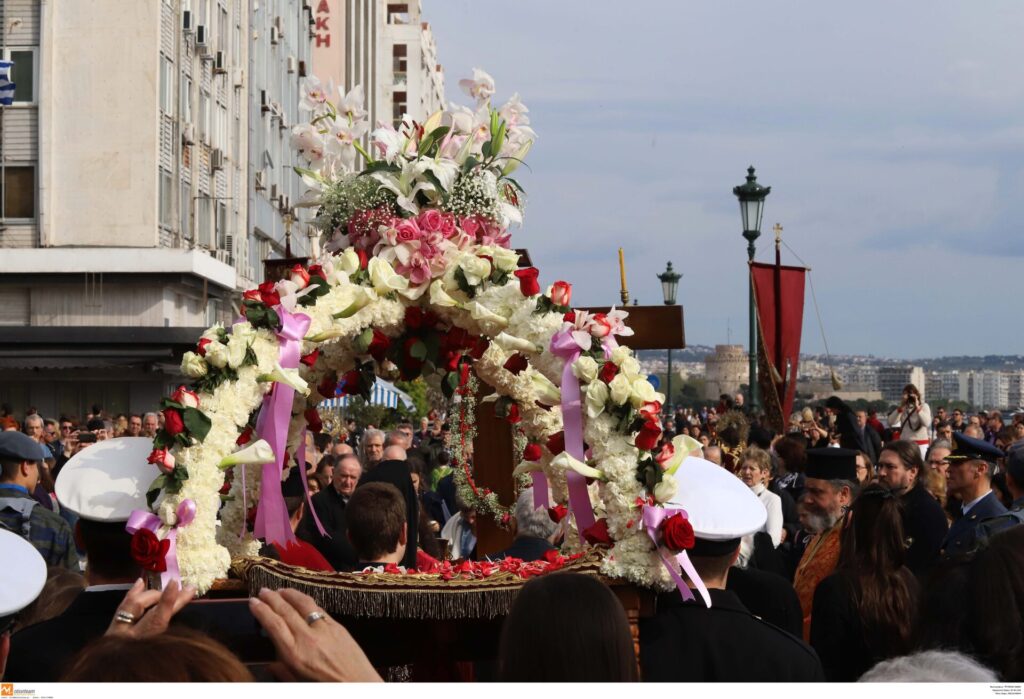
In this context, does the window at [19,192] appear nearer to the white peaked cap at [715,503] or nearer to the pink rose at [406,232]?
the pink rose at [406,232]

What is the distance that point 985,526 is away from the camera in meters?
7.15

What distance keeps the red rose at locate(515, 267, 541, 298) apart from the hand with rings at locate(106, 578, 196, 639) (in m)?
2.35

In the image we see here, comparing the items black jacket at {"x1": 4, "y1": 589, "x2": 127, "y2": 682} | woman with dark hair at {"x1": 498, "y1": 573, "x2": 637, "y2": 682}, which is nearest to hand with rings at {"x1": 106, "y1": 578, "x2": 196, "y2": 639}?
black jacket at {"x1": 4, "y1": 589, "x2": 127, "y2": 682}

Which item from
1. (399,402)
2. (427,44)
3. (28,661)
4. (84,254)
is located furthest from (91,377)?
(427,44)

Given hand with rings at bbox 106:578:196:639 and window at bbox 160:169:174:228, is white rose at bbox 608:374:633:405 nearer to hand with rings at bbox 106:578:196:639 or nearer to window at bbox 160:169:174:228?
hand with rings at bbox 106:578:196:639

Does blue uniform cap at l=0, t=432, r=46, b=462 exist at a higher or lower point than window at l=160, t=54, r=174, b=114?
lower

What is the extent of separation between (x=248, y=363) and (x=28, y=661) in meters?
1.71

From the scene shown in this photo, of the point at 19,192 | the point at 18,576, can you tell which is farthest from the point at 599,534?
the point at 19,192

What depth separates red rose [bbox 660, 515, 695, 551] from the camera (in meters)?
5.00

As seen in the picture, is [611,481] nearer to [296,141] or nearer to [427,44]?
[296,141]

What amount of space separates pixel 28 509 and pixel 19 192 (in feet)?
88.0

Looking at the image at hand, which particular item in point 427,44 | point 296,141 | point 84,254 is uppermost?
point 427,44

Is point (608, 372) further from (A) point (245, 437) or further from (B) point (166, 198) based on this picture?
(B) point (166, 198)

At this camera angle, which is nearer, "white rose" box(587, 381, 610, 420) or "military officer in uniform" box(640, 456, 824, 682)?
"military officer in uniform" box(640, 456, 824, 682)
